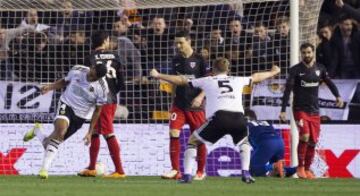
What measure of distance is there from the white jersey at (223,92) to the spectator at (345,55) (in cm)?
589

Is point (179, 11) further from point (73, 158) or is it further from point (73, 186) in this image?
point (73, 186)

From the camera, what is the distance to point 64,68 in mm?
22828

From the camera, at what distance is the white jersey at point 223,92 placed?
55.8 ft

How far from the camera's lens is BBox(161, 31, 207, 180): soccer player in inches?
755

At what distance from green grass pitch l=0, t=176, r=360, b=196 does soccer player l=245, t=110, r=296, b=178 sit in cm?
157

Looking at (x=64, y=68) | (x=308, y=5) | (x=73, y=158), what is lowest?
(x=73, y=158)

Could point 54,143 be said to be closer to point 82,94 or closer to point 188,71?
point 82,94

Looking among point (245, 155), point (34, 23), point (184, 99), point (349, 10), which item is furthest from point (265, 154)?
point (34, 23)

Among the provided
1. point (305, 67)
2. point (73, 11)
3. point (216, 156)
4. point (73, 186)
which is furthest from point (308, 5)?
point (73, 186)

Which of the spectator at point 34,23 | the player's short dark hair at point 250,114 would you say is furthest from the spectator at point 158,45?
the player's short dark hair at point 250,114

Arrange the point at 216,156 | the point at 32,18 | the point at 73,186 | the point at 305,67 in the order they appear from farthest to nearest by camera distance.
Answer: the point at 32,18, the point at 216,156, the point at 305,67, the point at 73,186

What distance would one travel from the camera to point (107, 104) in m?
19.5

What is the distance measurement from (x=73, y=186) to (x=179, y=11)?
26.0 feet

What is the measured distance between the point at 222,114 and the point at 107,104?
10.3 ft
